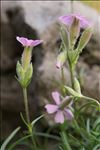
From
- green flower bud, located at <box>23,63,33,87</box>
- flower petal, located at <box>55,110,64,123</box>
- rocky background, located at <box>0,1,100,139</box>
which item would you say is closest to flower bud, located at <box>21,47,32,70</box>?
green flower bud, located at <box>23,63,33,87</box>

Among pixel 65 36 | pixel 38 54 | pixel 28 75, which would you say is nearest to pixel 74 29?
pixel 65 36

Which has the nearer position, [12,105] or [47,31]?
[47,31]

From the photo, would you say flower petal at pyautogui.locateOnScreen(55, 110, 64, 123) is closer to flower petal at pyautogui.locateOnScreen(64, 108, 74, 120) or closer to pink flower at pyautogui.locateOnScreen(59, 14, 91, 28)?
flower petal at pyautogui.locateOnScreen(64, 108, 74, 120)

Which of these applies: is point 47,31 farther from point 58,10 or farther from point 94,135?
point 94,135

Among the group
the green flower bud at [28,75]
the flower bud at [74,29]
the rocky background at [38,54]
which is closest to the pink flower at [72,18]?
the flower bud at [74,29]

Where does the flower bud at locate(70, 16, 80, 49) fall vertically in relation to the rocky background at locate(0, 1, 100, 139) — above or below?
above

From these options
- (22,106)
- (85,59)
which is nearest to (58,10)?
(85,59)

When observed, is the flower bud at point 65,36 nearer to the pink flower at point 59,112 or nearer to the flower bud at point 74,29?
the flower bud at point 74,29

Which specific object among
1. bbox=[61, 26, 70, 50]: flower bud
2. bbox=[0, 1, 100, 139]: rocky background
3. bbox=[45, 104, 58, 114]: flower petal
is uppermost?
bbox=[61, 26, 70, 50]: flower bud
